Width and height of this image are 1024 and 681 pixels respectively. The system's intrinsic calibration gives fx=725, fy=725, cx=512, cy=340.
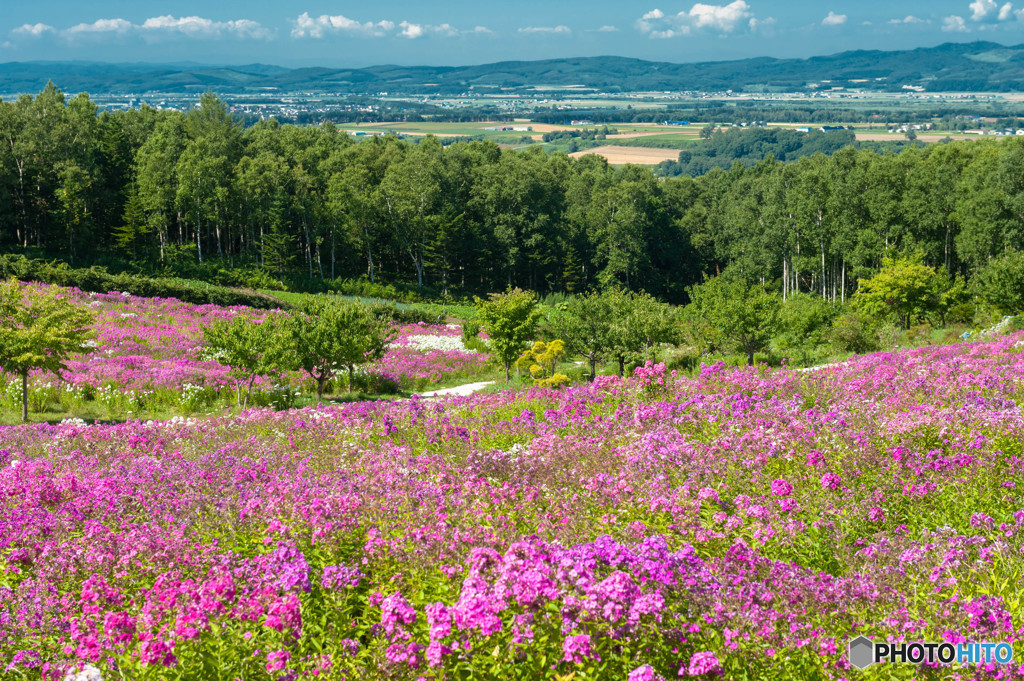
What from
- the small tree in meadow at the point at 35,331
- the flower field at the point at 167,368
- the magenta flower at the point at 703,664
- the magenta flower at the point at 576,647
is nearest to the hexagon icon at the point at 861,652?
the magenta flower at the point at 703,664

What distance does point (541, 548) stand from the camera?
545 cm

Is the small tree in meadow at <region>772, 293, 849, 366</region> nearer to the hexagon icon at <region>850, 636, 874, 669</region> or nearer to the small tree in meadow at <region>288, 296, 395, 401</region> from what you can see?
the small tree in meadow at <region>288, 296, 395, 401</region>

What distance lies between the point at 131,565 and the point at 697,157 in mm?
201010

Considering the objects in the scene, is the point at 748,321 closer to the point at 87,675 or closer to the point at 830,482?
the point at 830,482

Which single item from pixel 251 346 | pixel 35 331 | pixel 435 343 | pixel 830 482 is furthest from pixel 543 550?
pixel 435 343

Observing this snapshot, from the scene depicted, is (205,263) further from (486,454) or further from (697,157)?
(697,157)

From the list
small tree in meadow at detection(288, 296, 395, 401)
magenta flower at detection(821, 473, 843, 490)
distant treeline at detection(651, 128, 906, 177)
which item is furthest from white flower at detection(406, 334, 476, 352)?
distant treeline at detection(651, 128, 906, 177)

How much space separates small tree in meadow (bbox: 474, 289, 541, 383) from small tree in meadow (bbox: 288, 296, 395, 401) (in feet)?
17.9

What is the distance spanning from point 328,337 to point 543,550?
2129 cm

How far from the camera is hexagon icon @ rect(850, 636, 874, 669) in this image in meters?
4.77

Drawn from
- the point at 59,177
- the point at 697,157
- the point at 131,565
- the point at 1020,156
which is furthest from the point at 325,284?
the point at 697,157

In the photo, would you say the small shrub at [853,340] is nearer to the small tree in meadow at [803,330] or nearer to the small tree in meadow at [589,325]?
the small tree in meadow at [803,330]

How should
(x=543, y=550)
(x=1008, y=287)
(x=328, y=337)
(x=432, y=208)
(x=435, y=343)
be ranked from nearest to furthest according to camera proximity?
1. (x=543, y=550)
2. (x=328, y=337)
3. (x=1008, y=287)
4. (x=435, y=343)
5. (x=432, y=208)

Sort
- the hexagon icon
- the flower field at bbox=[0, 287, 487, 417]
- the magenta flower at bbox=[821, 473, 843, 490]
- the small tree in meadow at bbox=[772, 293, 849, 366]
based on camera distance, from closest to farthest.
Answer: the hexagon icon → the magenta flower at bbox=[821, 473, 843, 490] → the flower field at bbox=[0, 287, 487, 417] → the small tree in meadow at bbox=[772, 293, 849, 366]
